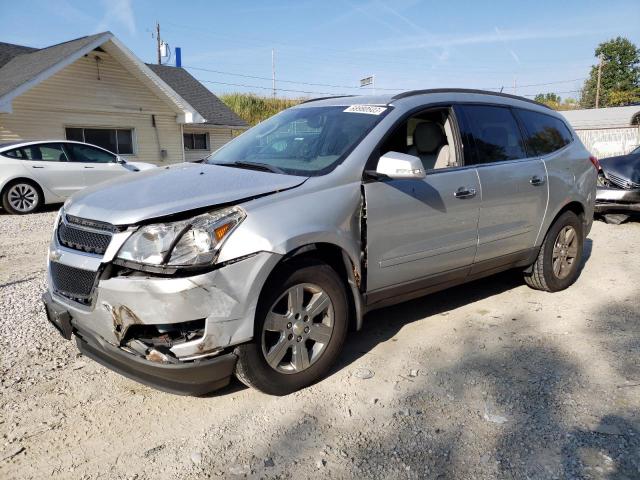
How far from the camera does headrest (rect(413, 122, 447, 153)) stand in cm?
402

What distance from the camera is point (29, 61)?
16.5 meters

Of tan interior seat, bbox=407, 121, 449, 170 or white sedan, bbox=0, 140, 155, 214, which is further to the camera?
white sedan, bbox=0, 140, 155, 214

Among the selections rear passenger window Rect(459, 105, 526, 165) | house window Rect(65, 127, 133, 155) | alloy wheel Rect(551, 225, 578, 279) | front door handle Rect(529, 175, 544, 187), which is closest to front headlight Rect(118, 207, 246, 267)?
rear passenger window Rect(459, 105, 526, 165)

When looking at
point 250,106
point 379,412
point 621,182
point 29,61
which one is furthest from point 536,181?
point 250,106

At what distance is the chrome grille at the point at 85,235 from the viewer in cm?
265

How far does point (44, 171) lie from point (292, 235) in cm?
972

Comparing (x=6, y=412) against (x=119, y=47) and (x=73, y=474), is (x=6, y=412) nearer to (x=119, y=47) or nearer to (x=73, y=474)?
(x=73, y=474)

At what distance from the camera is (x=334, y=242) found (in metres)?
3.02

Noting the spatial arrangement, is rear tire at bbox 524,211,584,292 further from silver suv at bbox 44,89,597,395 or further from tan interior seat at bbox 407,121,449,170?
tan interior seat at bbox 407,121,449,170

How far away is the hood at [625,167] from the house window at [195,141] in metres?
16.2

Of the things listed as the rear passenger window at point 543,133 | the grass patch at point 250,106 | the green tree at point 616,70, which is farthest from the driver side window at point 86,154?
the green tree at point 616,70

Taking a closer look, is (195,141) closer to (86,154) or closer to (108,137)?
(108,137)

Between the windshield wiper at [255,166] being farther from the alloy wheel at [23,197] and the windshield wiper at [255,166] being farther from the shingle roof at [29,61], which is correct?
the shingle roof at [29,61]

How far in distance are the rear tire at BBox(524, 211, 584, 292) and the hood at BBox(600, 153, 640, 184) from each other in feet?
15.6
